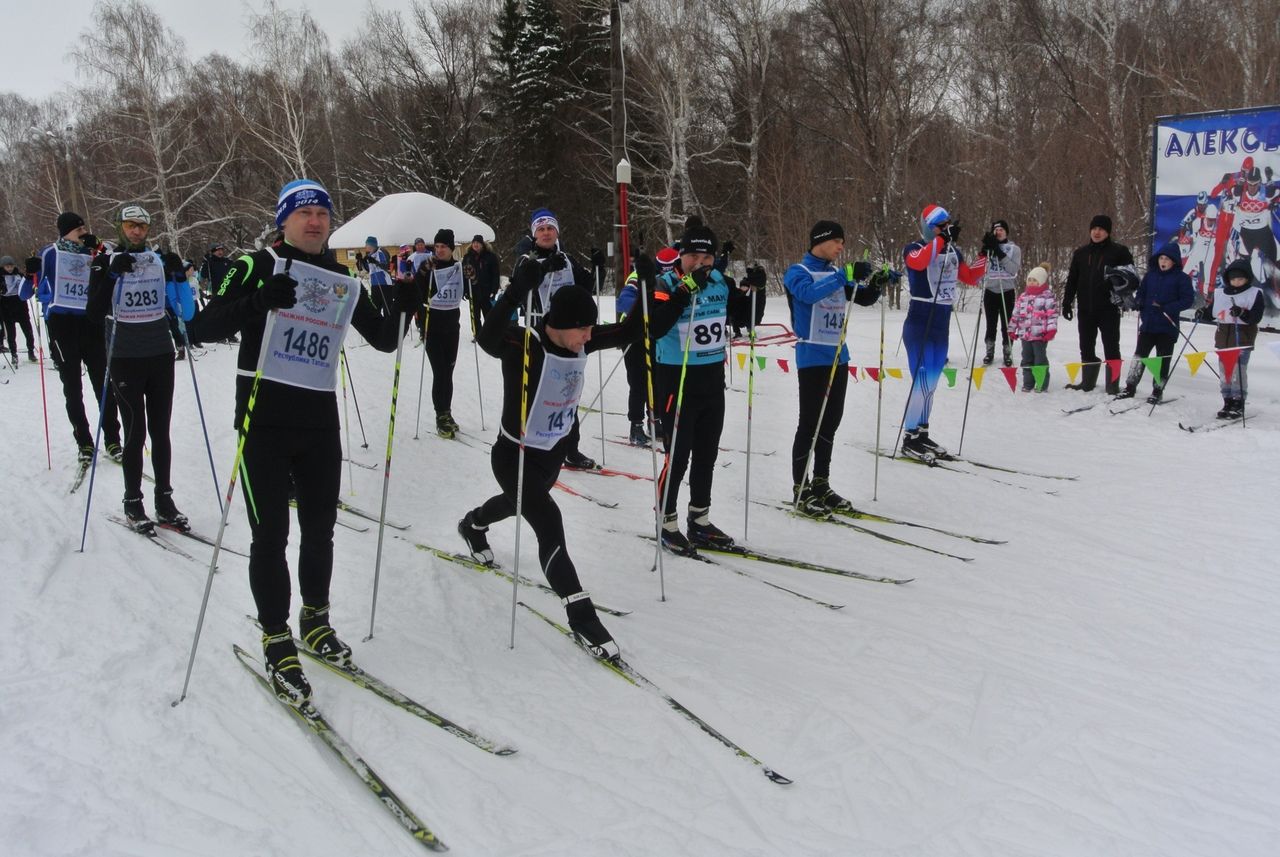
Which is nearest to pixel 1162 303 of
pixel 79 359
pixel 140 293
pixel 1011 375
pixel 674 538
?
pixel 1011 375

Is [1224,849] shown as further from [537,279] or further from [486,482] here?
[486,482]

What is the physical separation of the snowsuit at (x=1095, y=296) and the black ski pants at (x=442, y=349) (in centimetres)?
672

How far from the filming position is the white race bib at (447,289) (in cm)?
796

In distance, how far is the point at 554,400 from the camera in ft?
12.6

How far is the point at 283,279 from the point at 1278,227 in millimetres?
10920

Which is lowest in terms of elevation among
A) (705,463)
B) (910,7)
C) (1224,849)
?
(1224,849)

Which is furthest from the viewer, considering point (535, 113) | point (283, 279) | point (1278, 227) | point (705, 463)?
point (535, 113)

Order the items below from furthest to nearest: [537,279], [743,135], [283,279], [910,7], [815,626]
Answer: [743,135] → [910,7] → [815,626] → [537,279] → [283,279]

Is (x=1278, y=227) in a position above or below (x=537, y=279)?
above

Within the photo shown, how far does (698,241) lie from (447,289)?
3.77m

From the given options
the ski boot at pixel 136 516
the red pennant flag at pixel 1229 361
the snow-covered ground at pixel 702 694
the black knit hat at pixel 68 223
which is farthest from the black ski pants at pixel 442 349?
the red pennant flag at pixel 1229 361

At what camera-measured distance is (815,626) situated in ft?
13.6

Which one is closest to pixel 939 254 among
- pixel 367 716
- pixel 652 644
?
pixel 652 644

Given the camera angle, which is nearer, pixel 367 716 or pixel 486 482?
pixel 367 716
